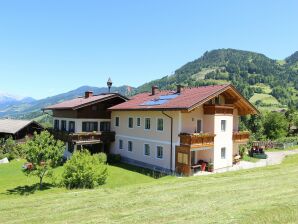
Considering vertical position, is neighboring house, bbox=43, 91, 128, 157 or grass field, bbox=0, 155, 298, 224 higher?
neighboring house, bbox=43, 91, 128, 157

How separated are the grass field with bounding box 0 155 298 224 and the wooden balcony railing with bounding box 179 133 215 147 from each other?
10.3 m

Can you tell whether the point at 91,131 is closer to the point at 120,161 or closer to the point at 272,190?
the point at 120,161

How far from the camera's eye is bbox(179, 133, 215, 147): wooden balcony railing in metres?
26.3

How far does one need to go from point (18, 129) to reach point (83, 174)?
29.4 meters

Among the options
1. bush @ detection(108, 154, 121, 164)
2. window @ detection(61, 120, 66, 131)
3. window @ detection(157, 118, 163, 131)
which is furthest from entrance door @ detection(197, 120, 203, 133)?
window @ detection(61, 120, 66, 131)

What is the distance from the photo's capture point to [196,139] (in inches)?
1047

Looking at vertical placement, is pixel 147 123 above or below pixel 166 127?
above

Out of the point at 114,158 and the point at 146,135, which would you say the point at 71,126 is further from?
the point at 146,135

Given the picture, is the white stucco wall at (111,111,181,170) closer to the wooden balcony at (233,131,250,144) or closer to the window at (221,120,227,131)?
the window at (221,120,227,131)

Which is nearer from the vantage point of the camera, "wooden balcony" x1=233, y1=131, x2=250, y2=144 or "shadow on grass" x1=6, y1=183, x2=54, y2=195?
"shadow on grass" x1=6, y1=183, x2=54, y2=195

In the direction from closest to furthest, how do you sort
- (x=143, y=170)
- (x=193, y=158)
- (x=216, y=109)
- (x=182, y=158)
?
(x=182, y=158)
(x=216, y=109)
(x=193, y=158)
(x=143, y=170)

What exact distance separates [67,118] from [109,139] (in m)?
5.55


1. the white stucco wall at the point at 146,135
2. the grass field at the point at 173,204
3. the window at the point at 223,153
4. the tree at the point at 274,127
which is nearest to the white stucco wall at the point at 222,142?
the window at the point at 223,153

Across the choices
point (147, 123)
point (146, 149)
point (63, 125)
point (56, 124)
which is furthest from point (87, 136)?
point (56, 124)
